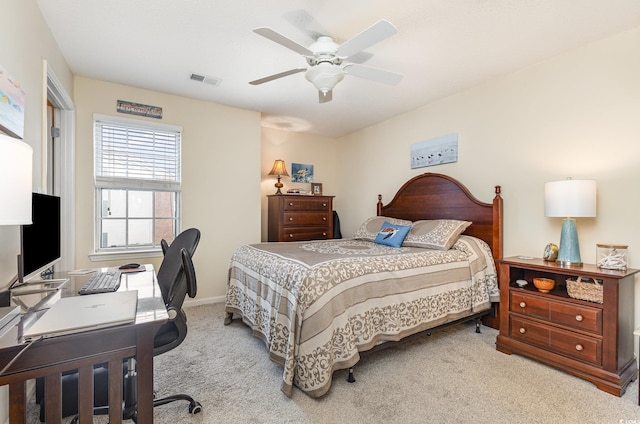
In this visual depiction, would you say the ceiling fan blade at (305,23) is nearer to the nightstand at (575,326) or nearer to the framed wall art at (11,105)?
the framed wall art at (11,105)

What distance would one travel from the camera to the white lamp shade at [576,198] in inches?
85.6

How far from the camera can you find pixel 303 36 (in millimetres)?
2299

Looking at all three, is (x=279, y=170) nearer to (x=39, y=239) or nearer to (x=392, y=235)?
(x=392, y=235)

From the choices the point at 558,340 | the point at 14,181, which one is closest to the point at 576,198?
the point at 558,340

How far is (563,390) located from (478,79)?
2.74 m

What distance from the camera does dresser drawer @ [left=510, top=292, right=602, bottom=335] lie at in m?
2.03

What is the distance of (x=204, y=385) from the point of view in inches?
78.2

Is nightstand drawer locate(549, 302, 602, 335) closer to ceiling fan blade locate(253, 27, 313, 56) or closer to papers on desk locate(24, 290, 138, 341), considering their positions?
ceiling fan blade locate(253, 27, 313, 56)

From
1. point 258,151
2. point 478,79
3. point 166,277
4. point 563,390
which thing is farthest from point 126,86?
point 563,390

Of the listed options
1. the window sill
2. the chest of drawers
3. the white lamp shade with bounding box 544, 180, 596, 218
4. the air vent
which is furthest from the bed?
the air vent

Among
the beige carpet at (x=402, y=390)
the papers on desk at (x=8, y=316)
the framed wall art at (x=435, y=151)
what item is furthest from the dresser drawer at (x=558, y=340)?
the papers on desk at (x=8, y=316)

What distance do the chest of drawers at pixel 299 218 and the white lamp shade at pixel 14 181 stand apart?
10.5 ft

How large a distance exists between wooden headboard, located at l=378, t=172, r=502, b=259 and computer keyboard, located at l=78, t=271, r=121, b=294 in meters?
3.11

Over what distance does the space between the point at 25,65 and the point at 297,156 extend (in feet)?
11.4
